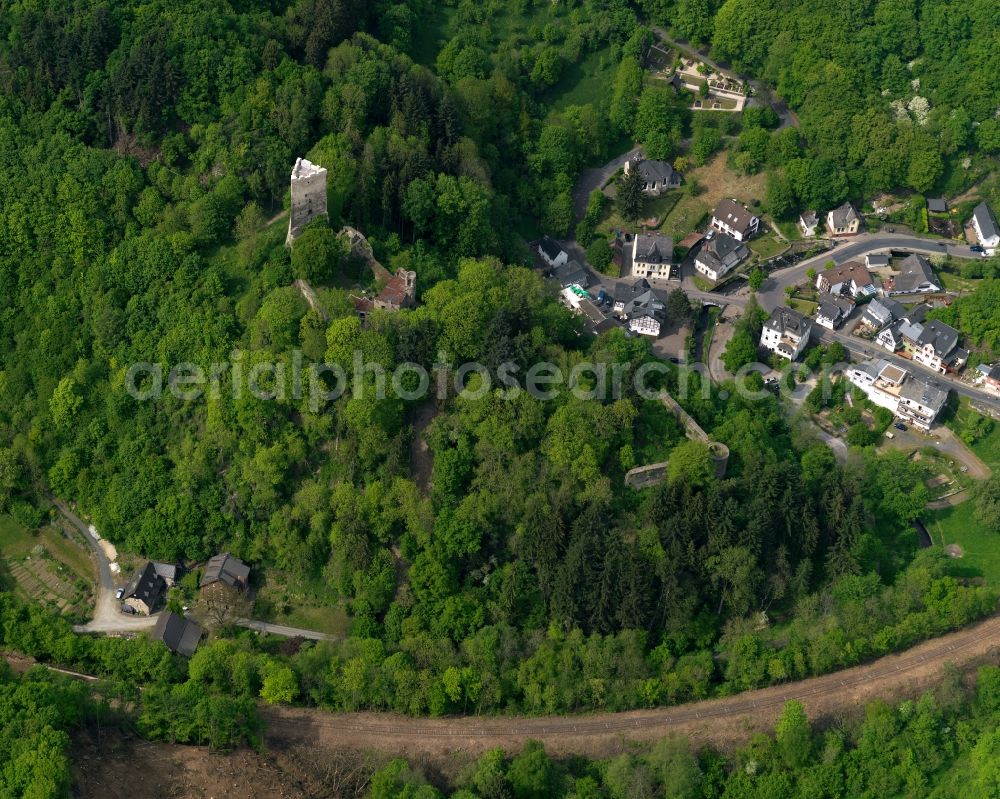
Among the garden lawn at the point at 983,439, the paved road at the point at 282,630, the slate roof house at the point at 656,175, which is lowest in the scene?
the paved road at the point at 282,630

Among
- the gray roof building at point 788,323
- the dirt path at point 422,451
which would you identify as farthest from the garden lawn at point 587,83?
the dirt path at point 422,451

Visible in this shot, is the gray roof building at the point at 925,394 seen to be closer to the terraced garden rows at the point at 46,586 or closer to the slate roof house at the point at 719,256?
the slate roof house at the point at 719,256

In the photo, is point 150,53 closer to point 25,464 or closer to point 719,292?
point 25,464

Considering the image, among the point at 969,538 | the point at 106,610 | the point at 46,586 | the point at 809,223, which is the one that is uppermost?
the point at 809,223

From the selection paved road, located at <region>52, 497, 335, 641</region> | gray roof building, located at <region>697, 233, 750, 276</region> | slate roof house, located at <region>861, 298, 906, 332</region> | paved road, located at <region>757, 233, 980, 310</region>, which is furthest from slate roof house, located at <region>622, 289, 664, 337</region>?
paved road, located at <region>52, 497, 335, 641</region>

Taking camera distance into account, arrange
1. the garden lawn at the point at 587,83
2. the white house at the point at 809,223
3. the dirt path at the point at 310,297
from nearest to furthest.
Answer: the dirt path at the point at 310,297
the white house at the point at 809,223
the garden lawn at the point at 587,83

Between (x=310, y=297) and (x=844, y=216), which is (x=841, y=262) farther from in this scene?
(x=310, y=297)

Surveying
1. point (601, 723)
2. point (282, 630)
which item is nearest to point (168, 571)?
point (282, 630)
